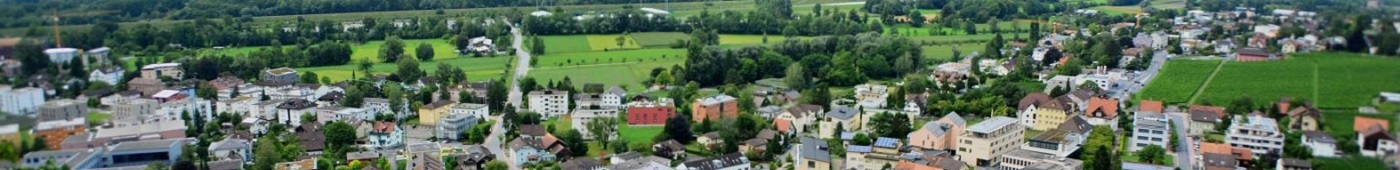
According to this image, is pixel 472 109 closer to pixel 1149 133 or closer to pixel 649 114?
pixel 649 114

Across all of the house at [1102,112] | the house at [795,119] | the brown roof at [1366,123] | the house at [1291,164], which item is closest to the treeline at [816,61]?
the house at [795,119]

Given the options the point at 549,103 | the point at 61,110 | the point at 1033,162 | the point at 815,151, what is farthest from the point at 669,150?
the point at 61,110

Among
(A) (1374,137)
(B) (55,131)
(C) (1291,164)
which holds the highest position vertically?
(A) (1374,137)

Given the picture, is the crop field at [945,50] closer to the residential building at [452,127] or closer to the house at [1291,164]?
the residential building at [452,127]

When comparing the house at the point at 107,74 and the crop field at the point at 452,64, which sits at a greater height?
the house at the point at 107,74

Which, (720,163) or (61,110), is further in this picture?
(720,163)

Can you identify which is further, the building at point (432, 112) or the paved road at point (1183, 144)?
the building at point (432, 112)
